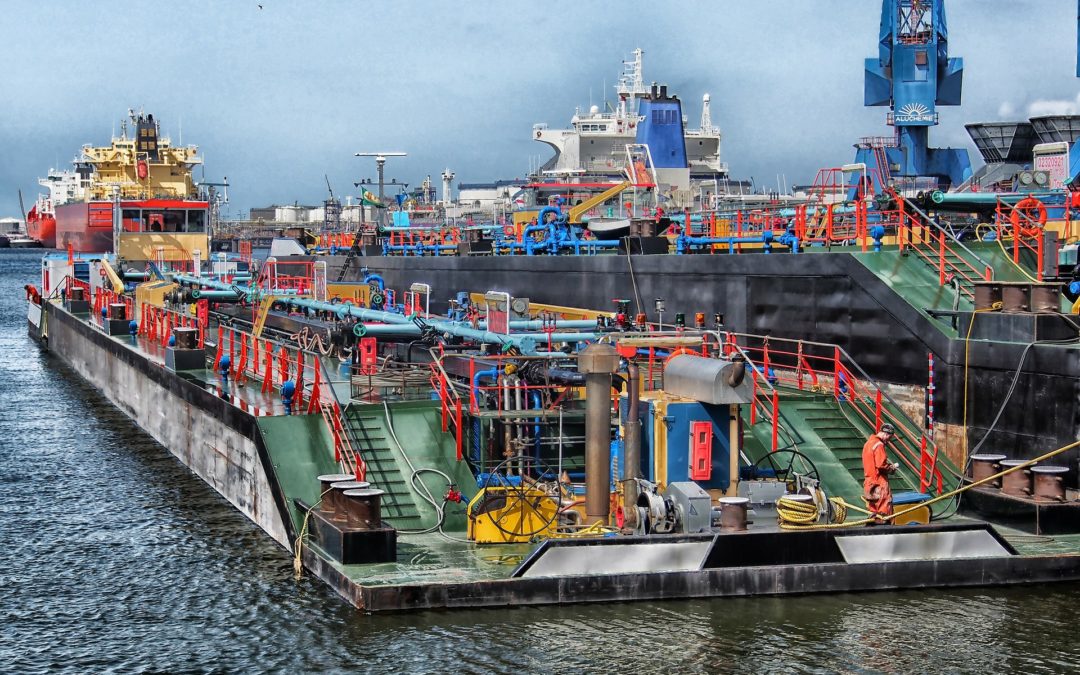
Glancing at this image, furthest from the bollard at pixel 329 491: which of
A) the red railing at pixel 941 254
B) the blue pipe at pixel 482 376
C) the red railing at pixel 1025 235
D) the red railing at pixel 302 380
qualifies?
the red railing at pixel 1025 235

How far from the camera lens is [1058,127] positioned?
216 ft

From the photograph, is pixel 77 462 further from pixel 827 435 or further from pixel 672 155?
pixel 672 155

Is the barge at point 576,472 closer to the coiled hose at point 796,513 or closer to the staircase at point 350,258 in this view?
the coiled hose at point 796,513

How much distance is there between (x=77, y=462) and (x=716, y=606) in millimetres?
18299

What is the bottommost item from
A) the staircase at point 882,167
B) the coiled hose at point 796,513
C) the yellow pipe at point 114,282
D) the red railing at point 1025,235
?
the coiled hose at point 796,513

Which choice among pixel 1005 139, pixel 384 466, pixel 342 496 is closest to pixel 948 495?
pixel 384 466

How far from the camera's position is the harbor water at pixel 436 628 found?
15.4 metres

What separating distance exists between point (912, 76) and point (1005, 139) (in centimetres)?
684

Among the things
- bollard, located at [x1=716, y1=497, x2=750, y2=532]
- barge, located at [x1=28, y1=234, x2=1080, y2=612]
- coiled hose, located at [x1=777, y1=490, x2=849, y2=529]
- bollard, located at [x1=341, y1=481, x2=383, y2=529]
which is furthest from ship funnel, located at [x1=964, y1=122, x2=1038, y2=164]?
bollard, located at [x1=341, y1=481, x2=383, y2=529]

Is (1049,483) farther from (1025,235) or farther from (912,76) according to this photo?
(912,76)

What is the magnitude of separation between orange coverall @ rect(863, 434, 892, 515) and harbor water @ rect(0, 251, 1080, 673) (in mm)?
1223

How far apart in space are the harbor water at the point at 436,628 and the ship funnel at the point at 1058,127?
52.9 meters

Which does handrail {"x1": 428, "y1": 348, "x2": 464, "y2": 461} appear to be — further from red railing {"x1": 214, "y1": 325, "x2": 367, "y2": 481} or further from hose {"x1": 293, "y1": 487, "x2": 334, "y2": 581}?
hose {"x1": 293, "y1": 487, "x2": 334, "y2": 581}

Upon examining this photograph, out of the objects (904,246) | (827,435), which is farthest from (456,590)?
(904,246)
